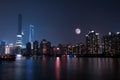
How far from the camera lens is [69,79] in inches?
1758

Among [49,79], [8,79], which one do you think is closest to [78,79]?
[49,79]

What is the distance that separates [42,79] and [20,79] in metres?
4.25

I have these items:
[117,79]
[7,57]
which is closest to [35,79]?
[117,79]

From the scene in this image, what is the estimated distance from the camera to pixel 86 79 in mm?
44156

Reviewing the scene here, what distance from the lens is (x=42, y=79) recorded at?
4494cm

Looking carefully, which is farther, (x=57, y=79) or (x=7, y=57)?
(x=7, y=57)

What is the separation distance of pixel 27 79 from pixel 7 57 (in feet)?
380

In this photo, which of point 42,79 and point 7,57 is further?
point 7,57

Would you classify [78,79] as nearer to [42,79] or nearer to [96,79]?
[96,79]

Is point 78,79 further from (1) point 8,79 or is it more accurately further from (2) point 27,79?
(1) point 8,79

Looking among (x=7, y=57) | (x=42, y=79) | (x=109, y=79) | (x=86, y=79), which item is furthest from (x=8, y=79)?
(x=7, y=57)

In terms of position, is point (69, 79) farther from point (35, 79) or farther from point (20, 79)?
point (20, 79)

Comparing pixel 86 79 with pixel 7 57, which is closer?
pixel 86 79

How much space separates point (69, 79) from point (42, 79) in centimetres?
475
